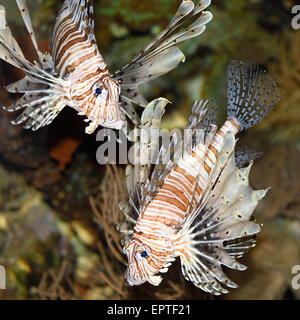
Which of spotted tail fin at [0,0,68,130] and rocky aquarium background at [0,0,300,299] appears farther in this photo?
rocky aquarium background at [0,0,300,299]

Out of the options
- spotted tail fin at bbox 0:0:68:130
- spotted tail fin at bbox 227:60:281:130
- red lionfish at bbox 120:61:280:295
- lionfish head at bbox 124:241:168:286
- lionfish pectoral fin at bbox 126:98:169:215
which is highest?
spotted tail fin at bbox 227:60:281:130

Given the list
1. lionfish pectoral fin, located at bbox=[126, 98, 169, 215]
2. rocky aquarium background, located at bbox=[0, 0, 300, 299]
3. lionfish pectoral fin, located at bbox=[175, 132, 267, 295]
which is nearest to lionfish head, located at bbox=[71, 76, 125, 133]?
lionfish pectoral fin, located at bbox=[126, 98, 169, 215]

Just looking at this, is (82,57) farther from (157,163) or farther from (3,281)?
(3,281)

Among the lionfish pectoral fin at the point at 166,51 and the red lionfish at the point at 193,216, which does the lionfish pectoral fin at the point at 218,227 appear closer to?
the red lionfish at the point at 193,216

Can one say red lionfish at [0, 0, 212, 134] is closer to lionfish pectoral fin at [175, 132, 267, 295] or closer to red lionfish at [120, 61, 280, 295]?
red lionfish at [120, 61, 280, 295]

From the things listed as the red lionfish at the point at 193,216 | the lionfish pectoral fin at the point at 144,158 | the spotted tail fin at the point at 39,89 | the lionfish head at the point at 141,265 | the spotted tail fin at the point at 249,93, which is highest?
the spotted tail fin at the point at 249,93

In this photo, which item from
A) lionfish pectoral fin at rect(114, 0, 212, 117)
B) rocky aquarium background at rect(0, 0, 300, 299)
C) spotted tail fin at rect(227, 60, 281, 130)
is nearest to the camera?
lionfish pectoral fin at rect(114, 0, 212, 117)

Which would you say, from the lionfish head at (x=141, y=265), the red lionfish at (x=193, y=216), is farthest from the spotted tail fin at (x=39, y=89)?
the lionfish head at (x=141, y=265)
